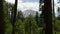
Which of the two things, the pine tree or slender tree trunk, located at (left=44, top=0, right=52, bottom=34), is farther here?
the pine tree

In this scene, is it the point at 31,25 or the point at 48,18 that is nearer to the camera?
the point at 48,18

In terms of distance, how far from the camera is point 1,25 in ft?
30.5

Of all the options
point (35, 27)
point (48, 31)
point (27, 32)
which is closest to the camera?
point (48, 31)

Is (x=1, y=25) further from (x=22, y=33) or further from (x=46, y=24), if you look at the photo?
(x=22, y=33)

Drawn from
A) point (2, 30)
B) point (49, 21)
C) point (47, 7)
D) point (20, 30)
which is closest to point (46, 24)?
point (49, 21)

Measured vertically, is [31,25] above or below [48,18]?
below

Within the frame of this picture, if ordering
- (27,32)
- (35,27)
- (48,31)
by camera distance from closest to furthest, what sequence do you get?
(48,31), (35,27), (27,32)

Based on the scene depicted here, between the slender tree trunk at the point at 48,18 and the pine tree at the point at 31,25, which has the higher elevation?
the slender tree trunk at the point at 48,18

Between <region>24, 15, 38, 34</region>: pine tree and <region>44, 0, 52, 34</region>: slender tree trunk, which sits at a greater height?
<region>44, 0, 52, 34</region>: slender tree trunk

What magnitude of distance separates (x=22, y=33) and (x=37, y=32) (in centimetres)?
1334

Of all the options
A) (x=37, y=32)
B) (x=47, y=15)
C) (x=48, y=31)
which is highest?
(x=47, y=15)

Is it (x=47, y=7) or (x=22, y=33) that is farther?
(x=22, y=33)

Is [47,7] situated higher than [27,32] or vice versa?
[47,7]

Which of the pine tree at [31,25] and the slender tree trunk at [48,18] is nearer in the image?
the slender tree trunk at [48,18]
